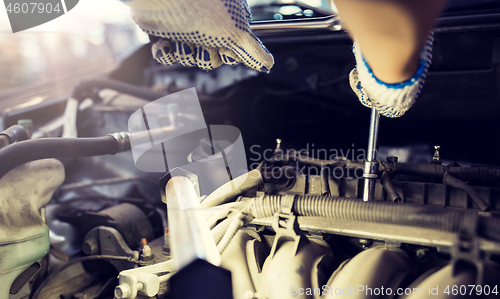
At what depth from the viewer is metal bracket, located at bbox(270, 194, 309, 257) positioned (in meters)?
0.81

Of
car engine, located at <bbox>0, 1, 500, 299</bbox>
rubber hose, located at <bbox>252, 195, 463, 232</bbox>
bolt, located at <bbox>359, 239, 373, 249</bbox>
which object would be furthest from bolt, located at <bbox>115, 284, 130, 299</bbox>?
bolt, located at <bbox>359, 239, 373, 249</bbox>

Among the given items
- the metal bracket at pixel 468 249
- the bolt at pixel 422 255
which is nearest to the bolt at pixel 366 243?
the bolt at pixel 422 255

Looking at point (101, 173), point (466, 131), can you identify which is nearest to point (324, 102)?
point (466, 131)

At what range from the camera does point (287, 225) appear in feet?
2.67

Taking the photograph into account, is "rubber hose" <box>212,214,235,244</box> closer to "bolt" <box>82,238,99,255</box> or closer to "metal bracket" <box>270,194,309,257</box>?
"metal bracket" <box>270,194,309,257</box>

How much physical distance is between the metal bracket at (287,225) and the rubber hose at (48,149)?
31.9 inches

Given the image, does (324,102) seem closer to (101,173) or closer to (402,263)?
(402,263)

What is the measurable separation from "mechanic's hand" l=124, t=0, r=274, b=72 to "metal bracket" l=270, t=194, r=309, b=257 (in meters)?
0.42

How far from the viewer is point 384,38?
1.96 feet

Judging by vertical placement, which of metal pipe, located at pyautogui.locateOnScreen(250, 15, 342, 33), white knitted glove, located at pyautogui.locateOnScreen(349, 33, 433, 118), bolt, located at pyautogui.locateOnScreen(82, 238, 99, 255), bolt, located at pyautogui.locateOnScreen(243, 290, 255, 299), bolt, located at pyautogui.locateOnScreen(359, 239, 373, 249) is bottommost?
bolt, located at pyautogui.locateOnScreen(82, 238, 99, 255)

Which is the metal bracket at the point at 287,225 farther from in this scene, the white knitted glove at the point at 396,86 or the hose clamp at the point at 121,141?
the hose clamp at the point at 121,141

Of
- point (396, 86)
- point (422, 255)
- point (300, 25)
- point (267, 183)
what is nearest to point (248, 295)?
point (267, 183)

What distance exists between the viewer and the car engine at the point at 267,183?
791 mm

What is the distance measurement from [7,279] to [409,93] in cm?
126
